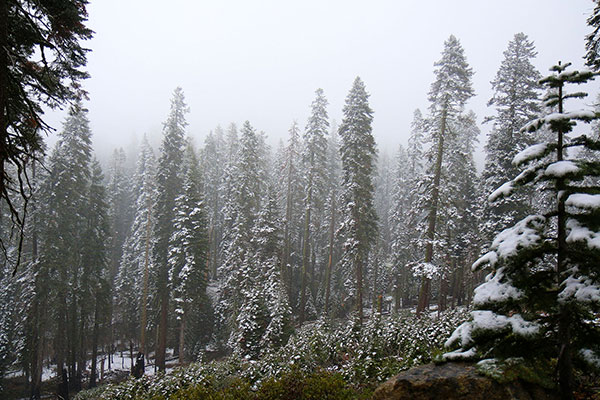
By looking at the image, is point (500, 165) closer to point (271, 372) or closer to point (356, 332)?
point (356, 332)

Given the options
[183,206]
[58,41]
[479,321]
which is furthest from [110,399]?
[183,206]

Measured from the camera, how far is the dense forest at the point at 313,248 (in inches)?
222

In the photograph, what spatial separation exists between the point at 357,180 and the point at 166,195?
17.0 m

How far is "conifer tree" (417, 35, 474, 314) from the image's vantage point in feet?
65.4

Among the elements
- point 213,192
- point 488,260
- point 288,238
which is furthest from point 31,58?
point 213,192

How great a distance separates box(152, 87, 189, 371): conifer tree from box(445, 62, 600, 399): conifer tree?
85.5 ft

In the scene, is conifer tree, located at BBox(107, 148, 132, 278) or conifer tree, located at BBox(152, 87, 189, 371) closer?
conifer tree, located at BBox(152, 87, 189, 371)

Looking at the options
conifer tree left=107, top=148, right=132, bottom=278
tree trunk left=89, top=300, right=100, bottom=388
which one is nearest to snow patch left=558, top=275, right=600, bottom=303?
tree trunk left=89, top=300, right=100, bottom=388

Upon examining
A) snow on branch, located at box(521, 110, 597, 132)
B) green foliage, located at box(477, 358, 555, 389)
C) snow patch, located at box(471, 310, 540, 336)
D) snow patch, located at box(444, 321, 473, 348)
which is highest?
snow on branch, located at box(521, 110, 597, 132)

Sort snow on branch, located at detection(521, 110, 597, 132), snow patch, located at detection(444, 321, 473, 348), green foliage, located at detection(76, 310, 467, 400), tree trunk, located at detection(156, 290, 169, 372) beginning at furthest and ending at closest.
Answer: tree trunk, located at detection(156, 290, 169, 372)
green foliage, located at detection(76, 310, 467, 400)
snow patch, located at detection(444, 321, 473, 348)
snow on branch, located at detection(521, 110, 597, 132)

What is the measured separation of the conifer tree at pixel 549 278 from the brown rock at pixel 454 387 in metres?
0.34

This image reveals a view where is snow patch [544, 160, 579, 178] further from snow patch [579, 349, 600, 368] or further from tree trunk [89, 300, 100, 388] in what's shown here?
tree trunk [89, 300, 100, 388]

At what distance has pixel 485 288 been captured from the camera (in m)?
5.91

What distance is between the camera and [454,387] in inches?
221
